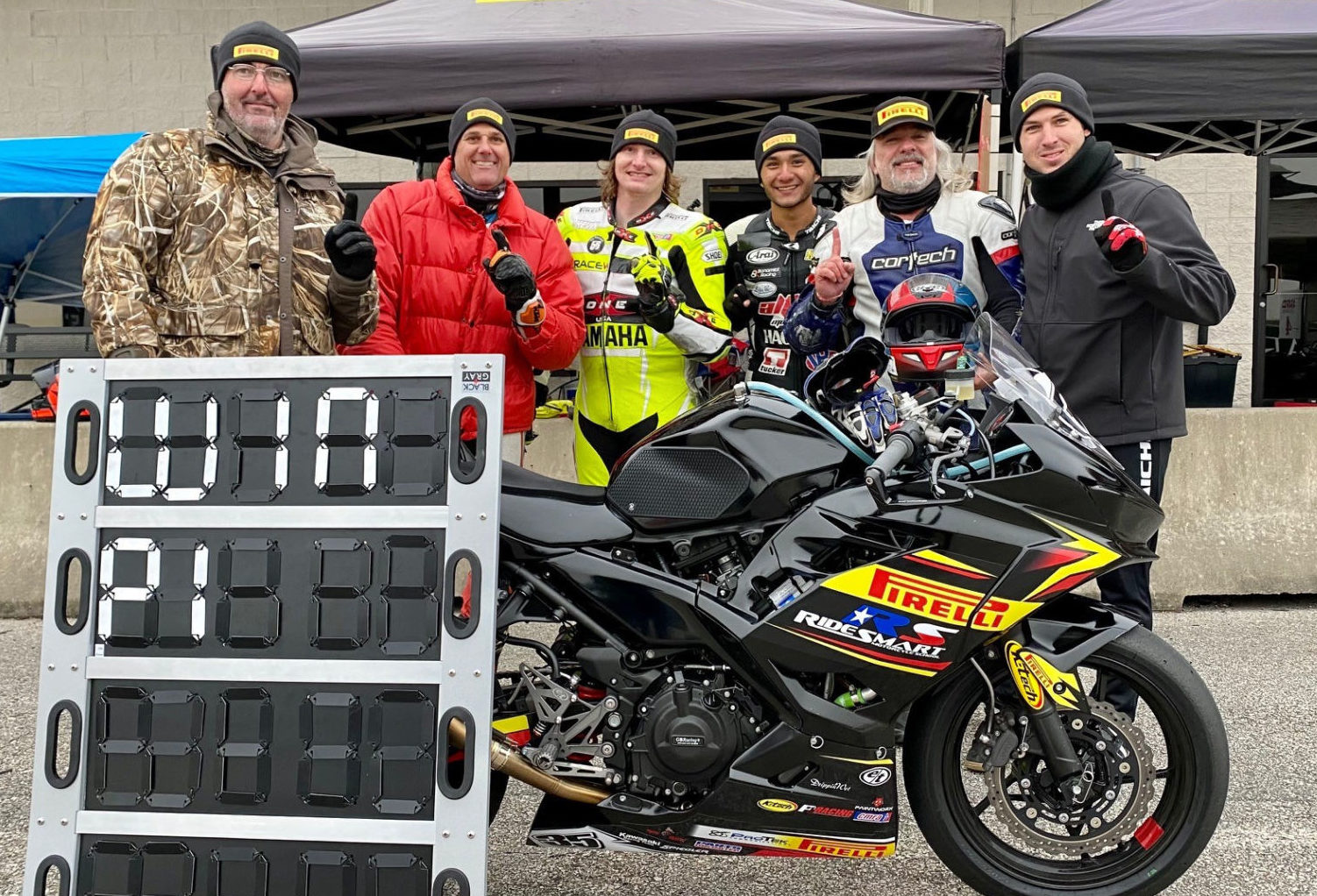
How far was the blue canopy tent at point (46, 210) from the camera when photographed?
26.9ft

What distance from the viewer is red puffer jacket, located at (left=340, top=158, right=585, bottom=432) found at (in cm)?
357

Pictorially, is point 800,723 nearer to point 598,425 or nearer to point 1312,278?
point 598,425

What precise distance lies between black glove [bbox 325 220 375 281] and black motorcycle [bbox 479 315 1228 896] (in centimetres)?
76

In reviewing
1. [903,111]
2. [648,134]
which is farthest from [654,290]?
[903,111]

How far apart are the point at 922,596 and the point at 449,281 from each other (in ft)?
6.20

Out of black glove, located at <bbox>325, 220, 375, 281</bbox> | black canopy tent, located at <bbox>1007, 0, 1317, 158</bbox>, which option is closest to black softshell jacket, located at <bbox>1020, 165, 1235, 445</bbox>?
black glove, located at <bbox>325, 220, 375, 281</bbox>

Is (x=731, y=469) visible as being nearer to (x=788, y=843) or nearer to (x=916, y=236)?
(x=788, y=843)

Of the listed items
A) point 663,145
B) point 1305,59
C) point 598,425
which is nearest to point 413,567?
point 598,425

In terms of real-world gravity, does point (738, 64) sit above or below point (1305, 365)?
above

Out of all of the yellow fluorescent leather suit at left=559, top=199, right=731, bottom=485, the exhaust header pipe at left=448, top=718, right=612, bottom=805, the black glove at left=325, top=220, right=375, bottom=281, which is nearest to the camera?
the exhaust header pipe at left=448, top=718, right=612, bottom=805

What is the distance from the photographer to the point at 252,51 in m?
3.08

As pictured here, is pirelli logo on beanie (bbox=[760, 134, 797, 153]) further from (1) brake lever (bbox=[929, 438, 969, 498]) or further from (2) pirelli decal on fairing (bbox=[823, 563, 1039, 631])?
(2) pirelli decal on fairing (bbox=[823, 563, 1039, 631])

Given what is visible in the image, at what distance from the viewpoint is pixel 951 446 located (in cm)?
255

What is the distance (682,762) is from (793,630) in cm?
38
